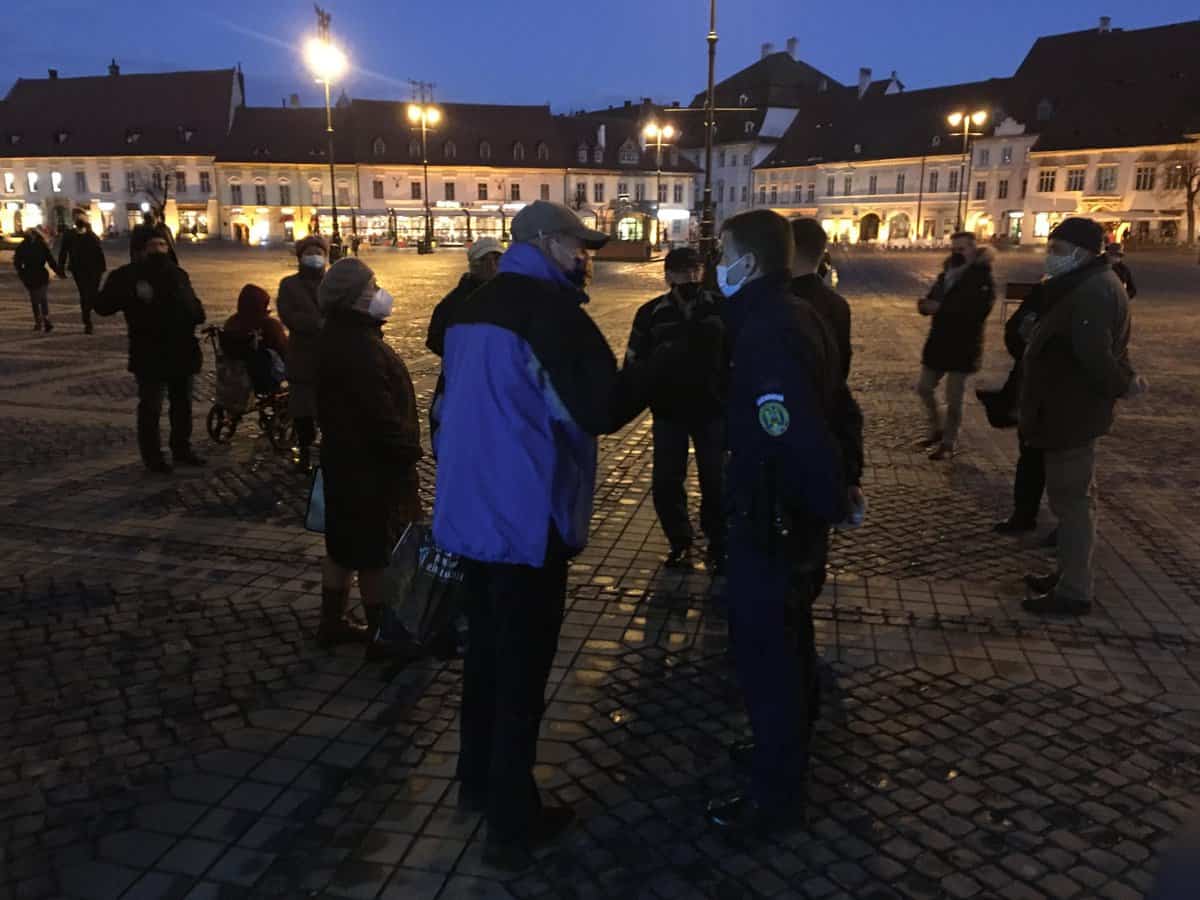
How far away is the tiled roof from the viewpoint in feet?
245

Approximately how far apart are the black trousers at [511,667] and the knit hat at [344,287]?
179 cm

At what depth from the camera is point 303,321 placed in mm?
7543

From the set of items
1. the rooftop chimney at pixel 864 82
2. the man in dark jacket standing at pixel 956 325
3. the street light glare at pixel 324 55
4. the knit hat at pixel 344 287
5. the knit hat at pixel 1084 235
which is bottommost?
the man in dark jacket standing at pixel 956 325

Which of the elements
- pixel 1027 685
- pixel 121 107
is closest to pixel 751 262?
pixel 1027 685

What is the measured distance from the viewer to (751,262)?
3242 mm

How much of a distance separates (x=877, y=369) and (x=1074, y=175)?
60.4 m

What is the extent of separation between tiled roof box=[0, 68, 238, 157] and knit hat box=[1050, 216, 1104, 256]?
256 ft

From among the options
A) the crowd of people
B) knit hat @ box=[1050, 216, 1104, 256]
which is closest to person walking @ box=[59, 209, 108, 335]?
the crowd of people

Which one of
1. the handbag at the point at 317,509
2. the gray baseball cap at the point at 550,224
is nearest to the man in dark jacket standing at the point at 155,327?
the handbag at the point at 317,509

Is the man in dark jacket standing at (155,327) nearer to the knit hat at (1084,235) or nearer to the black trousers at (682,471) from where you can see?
the black trousers at (682,471)

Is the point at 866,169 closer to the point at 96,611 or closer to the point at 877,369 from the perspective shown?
the point at 877,369

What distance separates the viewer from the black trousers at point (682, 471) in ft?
19.2

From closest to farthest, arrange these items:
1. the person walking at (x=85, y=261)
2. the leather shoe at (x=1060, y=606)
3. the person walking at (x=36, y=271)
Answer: the leather shoe at (x=1060, y=606), the person walking at (x=36, y=271), the person walking at (x=85, y=261)

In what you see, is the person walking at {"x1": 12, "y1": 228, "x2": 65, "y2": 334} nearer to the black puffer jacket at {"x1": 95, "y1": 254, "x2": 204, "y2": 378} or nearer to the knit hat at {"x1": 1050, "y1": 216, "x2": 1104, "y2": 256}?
the black puffer jacket at {"x1": 95, "y1": 254, "x2": 204, "y2": 378}
